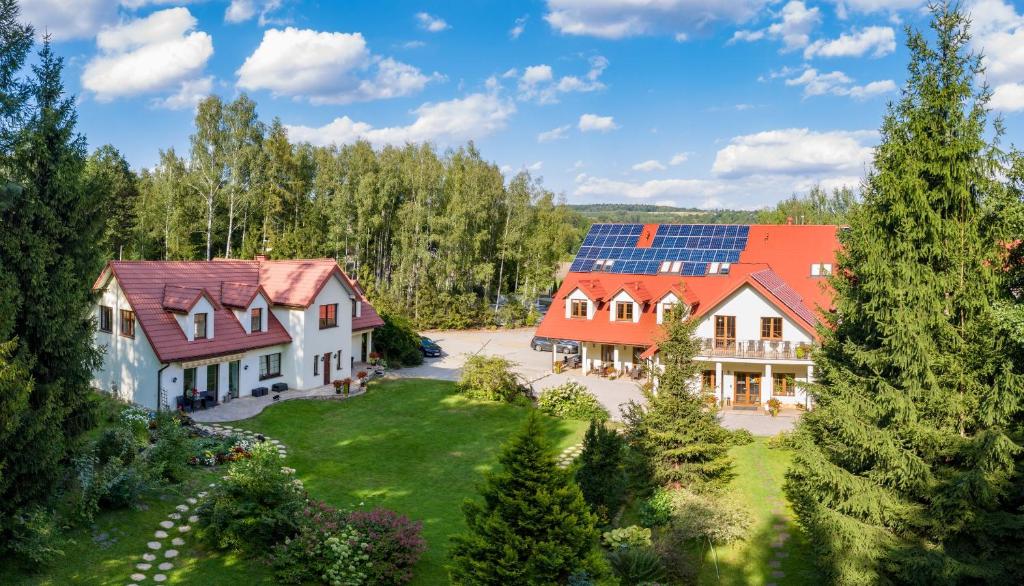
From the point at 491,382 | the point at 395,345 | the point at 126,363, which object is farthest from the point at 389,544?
the point at 395,345

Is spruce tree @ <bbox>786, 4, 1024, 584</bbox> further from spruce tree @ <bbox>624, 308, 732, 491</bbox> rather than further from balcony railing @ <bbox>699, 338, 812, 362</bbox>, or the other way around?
balcony railing @ <bbox>699, 338, 812, 362</bbox>

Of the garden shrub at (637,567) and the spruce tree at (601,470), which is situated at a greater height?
the spruce tree at (601,470)

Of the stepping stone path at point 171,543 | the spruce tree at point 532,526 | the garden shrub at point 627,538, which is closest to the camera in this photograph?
the spruce tree at point 532,526

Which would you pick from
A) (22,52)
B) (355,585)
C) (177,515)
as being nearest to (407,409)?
(177,515)

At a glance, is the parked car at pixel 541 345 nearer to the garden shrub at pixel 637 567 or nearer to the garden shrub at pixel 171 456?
the garden shrub at pixel 171 456

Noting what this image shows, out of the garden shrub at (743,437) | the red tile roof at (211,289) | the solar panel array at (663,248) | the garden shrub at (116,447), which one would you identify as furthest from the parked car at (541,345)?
the garden shrub at (116,447)

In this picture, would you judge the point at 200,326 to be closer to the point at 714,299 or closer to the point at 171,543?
the point at 171,543
